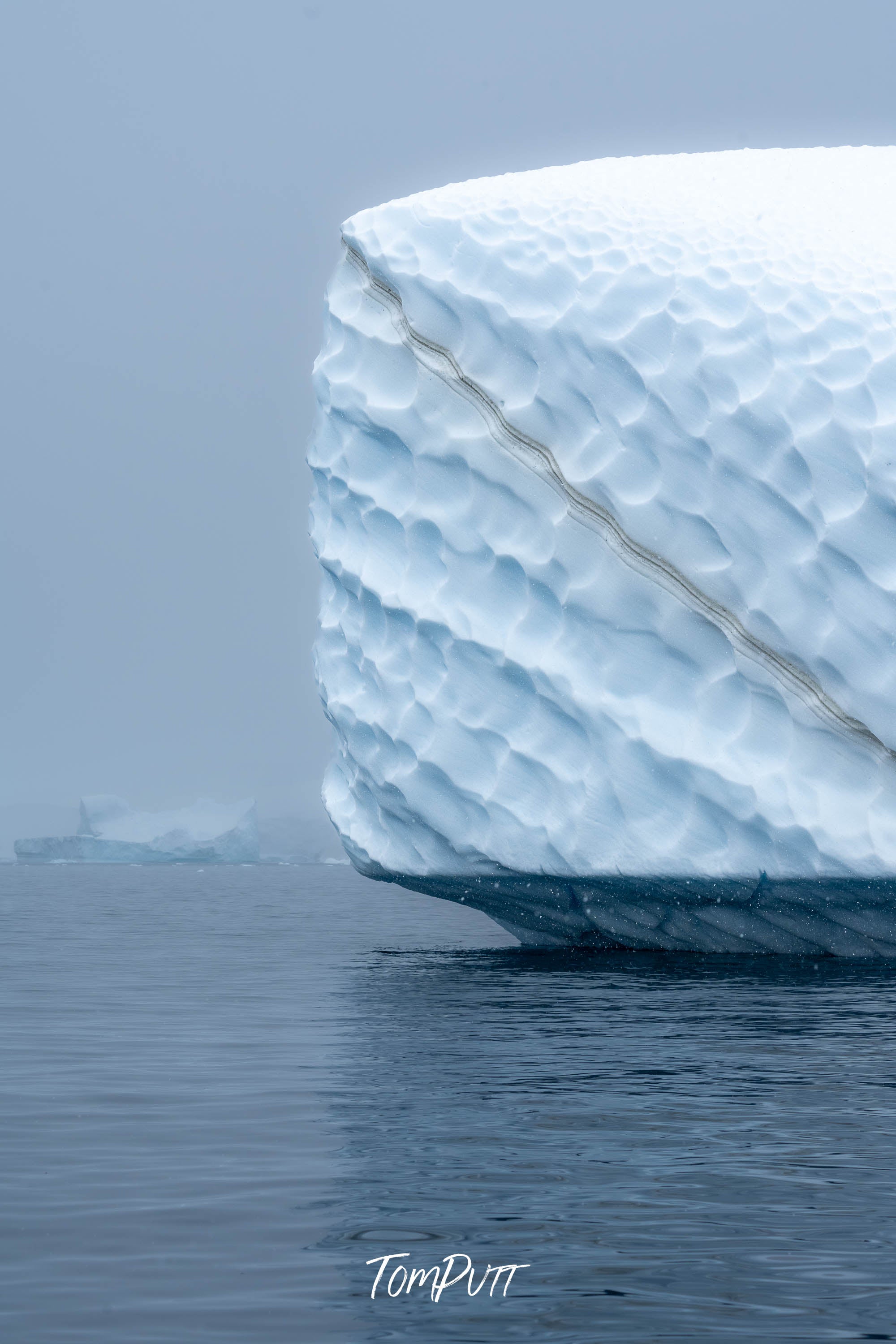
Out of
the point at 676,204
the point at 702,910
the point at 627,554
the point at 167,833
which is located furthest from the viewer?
the point at 167,833

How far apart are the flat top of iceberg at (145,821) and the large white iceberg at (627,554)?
46814mm

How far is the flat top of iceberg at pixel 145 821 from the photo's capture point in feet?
194

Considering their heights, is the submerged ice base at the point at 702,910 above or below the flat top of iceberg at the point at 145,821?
above

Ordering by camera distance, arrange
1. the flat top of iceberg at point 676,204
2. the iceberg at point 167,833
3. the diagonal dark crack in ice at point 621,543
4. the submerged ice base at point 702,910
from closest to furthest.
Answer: the diagonal dark crack in ice at point 621,543 → the submerged ice base at point 702,910 → the flat top of iceberg at point 676,204 → the iceberg at point 167,833

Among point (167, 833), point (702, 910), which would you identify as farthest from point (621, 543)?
point (167, 833)

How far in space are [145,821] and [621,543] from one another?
50.2 m

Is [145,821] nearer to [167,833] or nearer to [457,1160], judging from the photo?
[167,833]

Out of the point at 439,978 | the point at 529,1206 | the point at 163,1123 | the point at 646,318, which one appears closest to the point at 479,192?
the point at 646,318

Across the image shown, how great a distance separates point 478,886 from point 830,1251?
8358 millimetres

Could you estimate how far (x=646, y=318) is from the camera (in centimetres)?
1176

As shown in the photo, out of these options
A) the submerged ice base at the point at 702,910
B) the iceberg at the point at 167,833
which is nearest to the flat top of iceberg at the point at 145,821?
the iceberg at the point at 167,833

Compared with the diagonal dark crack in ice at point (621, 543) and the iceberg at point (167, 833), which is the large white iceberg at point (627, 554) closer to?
the diagonal dark crack in ice at point (621, 543)

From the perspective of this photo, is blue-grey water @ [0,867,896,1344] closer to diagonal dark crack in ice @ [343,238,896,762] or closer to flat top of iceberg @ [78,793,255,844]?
diagonal dark crack in ice @ [343,238,896,762]

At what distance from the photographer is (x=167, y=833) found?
58406 mm
